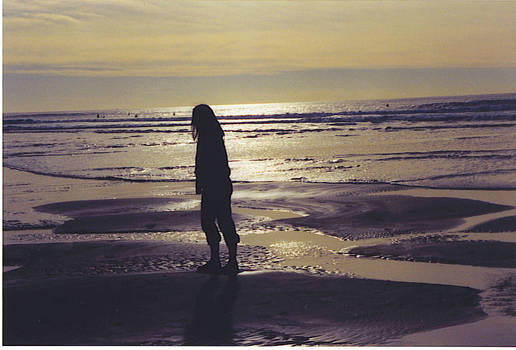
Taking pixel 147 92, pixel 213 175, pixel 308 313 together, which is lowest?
pixel 308 313

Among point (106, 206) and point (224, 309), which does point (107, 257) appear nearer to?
point (224, 309)

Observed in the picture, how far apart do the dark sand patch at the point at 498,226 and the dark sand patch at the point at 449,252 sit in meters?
0.97

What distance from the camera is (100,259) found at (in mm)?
8945

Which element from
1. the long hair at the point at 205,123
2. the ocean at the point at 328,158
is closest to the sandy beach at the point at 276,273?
the long hair at the point at 205,123

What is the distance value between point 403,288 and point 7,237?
662 cm

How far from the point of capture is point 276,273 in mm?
7844

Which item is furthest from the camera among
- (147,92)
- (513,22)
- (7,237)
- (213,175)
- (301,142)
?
(301,142)

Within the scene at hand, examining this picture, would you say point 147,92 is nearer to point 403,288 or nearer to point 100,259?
point 100,259

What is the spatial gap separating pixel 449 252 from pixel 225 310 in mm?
3749

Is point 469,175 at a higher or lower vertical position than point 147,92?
lower

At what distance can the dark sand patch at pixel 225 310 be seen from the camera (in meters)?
5.91

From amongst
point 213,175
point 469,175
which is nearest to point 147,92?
point 469,175

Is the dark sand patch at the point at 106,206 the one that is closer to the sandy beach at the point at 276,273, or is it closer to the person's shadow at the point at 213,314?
the sandy beach at the point at 276,273

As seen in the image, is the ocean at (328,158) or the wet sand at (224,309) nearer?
the wet sand at (224,309)
